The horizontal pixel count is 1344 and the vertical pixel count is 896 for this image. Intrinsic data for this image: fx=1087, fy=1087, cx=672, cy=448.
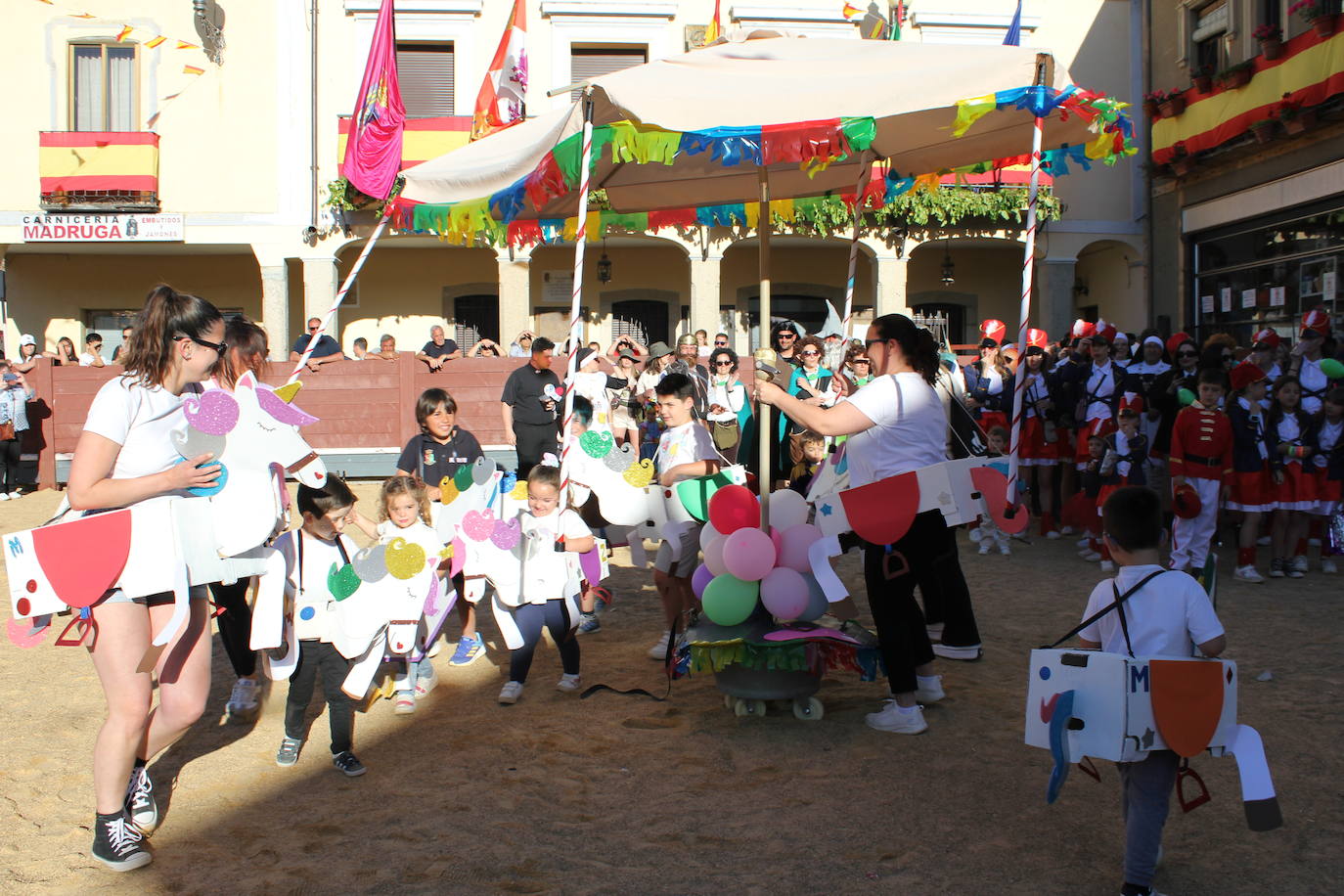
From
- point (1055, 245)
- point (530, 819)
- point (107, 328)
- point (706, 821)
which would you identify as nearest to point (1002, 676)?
point (706, 821)

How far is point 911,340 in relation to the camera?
4551mm

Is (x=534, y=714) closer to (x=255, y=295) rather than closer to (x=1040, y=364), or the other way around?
(x=1040, y=364)

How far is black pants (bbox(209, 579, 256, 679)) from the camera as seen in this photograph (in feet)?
15.5

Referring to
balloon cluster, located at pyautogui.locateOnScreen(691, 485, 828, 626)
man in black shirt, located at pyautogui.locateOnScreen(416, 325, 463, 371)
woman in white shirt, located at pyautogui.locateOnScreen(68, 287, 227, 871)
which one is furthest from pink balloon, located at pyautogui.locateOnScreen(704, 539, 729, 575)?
man in black shirt, located at pyautogui.locateOnScreen(416, 325, 463, 371)

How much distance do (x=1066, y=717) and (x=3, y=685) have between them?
5.15m

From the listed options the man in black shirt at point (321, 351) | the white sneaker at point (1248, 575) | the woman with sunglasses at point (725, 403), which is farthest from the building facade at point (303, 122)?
the white sneaker at point (1248, 575)

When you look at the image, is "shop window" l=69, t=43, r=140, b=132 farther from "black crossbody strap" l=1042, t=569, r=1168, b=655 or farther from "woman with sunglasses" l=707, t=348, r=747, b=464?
"black crossbody strap" l=1042, t=569, r=1168, b=655

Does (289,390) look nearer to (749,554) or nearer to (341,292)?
(341,292)

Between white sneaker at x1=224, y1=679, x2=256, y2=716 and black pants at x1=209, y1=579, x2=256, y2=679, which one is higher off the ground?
black pants at x1=209, y1=579, x2=256, y2=679

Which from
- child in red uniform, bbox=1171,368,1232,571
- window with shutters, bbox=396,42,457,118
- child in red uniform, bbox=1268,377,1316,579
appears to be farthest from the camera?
window with shutters, bbox=396,42,457,118

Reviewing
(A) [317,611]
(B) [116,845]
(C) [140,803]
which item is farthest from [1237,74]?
(B) [116,845]

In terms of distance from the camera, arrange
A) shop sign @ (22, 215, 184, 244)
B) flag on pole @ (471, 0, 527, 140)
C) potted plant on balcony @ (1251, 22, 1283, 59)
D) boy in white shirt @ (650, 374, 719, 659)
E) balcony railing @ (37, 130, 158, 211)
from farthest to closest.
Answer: shop sign @ (22, 215, 184, 244), balcony railing @ (37, 130, 158, 211), potted plant on balcony @ (1251, 22, 1283, 59), flag on pole @ (471, 0, 527, 140), boy in white shirt @ (650, 374, 719, 659)

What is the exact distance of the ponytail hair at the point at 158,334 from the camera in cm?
342

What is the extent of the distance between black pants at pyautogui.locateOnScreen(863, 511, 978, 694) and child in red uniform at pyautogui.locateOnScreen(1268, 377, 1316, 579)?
183 inches
